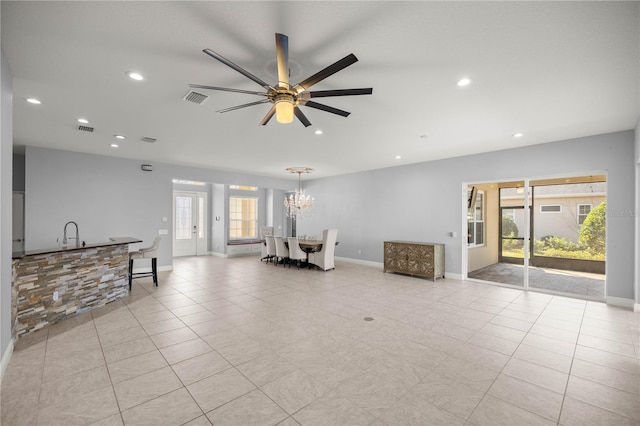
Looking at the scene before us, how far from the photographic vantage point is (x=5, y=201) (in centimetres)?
247

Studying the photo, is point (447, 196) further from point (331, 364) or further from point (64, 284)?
point (64, 284)

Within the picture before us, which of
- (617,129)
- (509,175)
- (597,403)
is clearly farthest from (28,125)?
(617,129)

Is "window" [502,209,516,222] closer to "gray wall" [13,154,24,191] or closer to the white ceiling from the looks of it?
the white ceiling

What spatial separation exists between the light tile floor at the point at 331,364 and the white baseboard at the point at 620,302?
0.52ft

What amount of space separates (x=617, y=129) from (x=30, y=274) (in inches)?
330

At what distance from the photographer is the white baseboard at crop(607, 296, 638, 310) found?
4344mm

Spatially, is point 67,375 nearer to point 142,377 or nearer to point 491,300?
point 142,377

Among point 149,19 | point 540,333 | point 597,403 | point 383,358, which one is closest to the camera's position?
point 149,19

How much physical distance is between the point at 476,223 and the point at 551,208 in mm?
1605

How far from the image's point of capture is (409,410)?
2012 mm

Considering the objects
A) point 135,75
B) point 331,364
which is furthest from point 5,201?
point 331,364

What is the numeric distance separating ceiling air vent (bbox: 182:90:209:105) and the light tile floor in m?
2.73

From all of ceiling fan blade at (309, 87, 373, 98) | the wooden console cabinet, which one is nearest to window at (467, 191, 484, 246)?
the wooden console cabinet

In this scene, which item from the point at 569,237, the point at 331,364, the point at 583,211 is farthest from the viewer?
the point at 569,237
